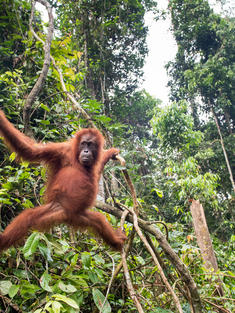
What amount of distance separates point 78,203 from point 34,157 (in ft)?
1.76

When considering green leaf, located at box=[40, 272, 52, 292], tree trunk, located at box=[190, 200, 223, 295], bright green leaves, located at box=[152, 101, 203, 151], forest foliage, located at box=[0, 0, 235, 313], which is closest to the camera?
green leaf, located at box=[40, 272, 52, 292]

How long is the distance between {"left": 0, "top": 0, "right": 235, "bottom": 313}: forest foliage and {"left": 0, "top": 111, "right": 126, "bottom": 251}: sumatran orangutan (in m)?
0.14

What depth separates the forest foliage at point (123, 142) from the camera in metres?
2.00

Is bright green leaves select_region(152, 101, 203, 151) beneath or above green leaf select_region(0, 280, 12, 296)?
above

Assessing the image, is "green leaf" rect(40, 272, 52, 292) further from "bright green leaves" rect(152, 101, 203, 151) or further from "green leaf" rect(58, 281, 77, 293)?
"bright green leaves" rect(152, 101, 203, 151)

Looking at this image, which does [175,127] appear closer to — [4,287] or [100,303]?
[100,303]

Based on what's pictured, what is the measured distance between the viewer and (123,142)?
8.88 metres

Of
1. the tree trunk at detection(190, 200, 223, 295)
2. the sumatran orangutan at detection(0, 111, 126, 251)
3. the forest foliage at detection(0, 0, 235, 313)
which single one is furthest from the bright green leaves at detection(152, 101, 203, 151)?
the sumatran orangutan at detection(0, 111, 126, 251)

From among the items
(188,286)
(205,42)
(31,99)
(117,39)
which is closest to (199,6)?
(205,42)

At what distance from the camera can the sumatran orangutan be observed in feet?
6.59

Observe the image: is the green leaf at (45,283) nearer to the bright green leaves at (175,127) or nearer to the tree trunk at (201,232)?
the tree trunk at (201,232)

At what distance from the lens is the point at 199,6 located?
11.9m

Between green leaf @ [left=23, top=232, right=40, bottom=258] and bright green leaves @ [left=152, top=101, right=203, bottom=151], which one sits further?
bright green leaves @ [left=152, top=101, right=203, bottom=151]

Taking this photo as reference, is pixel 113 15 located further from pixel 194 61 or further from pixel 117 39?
pixel 194 61
